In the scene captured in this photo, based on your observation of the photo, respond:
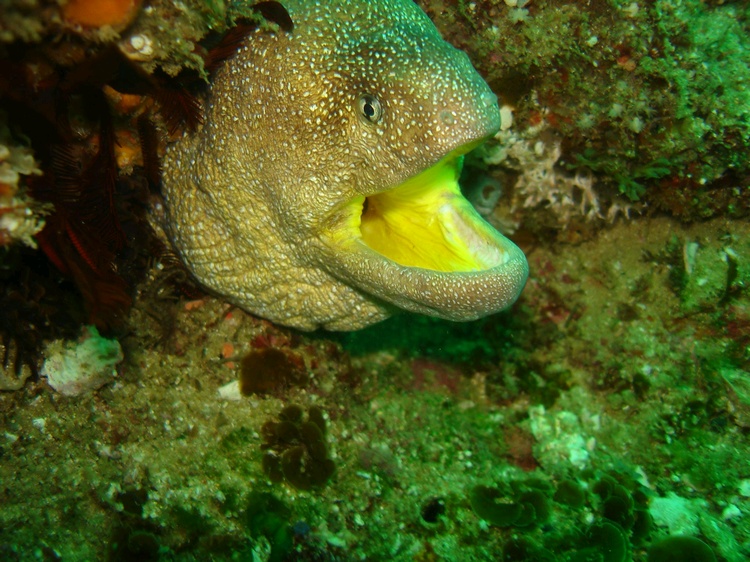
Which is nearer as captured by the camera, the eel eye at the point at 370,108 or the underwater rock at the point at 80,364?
the eel eye at the point at 370,108

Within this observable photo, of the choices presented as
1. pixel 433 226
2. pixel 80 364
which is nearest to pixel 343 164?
pixel 433 226

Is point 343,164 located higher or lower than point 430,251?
higher

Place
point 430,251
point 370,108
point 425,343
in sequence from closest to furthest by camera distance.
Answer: point 370,108 → point 430,251 → point 425,343

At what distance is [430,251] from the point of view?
2.82 m

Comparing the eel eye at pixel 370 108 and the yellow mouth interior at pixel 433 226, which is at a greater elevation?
the eel eye at pixel 370 108

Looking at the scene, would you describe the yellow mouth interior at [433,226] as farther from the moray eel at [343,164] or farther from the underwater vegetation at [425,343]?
the underwater vegetation at [425,343]

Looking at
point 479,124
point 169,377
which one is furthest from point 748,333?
point 169,377

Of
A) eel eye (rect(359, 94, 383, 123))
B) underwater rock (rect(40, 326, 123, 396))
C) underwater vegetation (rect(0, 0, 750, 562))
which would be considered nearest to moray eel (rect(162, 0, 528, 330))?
eel eye (rect(359, 94, 383, 123))

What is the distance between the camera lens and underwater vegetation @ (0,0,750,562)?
7.38 feet

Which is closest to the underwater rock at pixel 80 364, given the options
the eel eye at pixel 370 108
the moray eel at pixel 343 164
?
the moray eel at pixel 343 164

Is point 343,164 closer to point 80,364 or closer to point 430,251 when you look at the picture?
point 430,251

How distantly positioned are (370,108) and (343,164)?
0.29 meters

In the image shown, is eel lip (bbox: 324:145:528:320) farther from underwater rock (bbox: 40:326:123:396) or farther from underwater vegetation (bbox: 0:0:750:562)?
underwater rock (bbox: 40:326:123:396)

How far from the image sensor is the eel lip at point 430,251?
226cm
